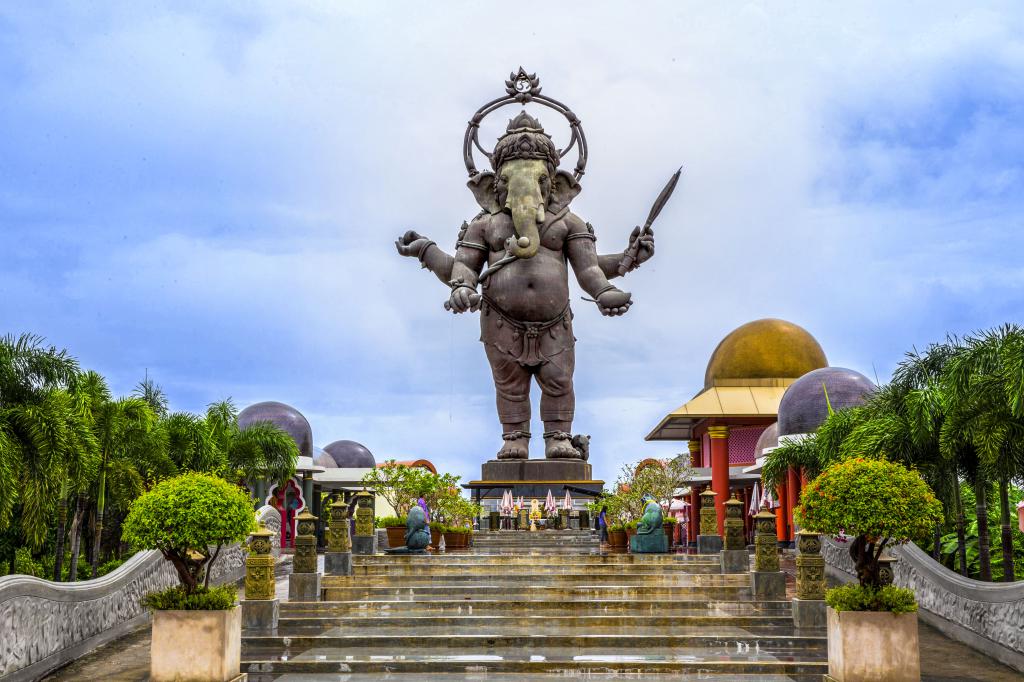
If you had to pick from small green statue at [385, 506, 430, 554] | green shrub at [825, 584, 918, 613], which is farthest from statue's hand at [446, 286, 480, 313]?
green shrub at [825, 584, 918, 613]

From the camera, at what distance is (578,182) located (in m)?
20.0

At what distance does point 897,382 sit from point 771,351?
69.3 ft

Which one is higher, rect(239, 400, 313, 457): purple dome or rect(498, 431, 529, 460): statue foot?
A: rect(239, 400, 313, 457): purple dome

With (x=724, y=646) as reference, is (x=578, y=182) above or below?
above

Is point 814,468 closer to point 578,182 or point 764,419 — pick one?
point 578,182

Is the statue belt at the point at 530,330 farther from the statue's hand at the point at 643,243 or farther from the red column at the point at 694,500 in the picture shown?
the red column at the point at 694,500

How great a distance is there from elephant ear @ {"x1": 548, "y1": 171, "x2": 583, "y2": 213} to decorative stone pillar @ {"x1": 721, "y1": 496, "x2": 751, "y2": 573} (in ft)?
26.1

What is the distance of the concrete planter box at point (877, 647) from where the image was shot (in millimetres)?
9016

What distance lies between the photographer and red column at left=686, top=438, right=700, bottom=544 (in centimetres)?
3684

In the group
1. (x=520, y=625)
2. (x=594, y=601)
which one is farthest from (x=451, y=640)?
(x=594, y=601)

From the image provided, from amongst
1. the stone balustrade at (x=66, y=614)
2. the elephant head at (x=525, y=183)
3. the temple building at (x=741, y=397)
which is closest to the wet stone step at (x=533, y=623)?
the stone balustrade at (x=66, y=614)

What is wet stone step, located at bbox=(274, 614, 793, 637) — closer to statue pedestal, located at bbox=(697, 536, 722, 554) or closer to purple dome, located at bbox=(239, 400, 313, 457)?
statue pedestal, located at bbox=(697, 536, 722, 554)

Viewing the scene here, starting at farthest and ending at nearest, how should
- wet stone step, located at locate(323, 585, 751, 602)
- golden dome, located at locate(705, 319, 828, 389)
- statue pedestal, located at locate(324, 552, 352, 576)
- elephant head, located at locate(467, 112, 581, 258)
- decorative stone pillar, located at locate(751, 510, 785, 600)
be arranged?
golden dome, located at locate(705, 319, 828, 389), elephant head, located at locate(467, 112, 581, 258), statue pedestal, located at locate(324, 552, 352, 576), wet stone step, located at locate(323, 585, 751, 602), decorative stone pillar, located at locate(751, 510, 785, 600)

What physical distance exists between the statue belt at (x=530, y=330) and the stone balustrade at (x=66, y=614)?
794 cm
